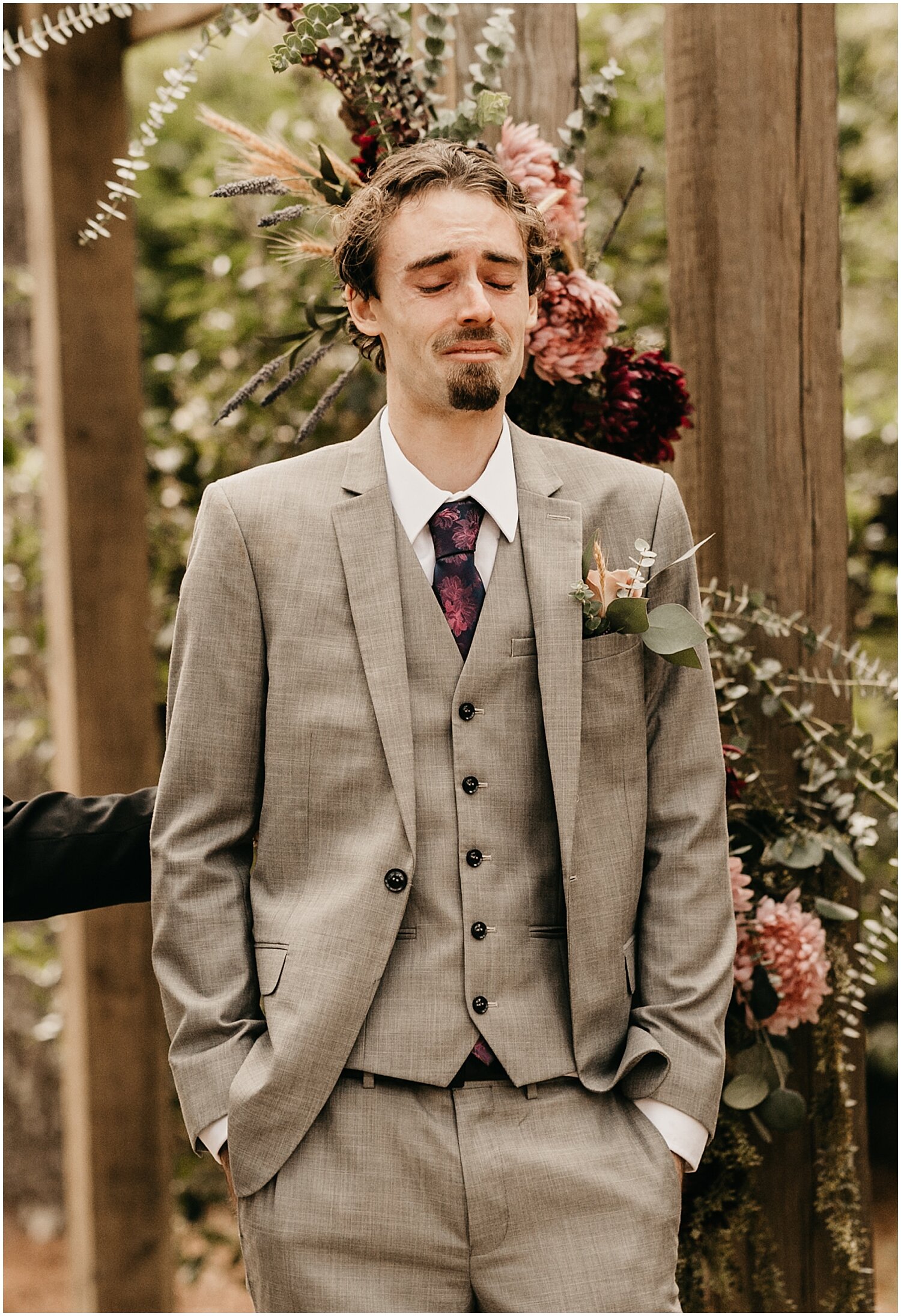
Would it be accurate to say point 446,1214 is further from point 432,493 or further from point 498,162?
point 498,162

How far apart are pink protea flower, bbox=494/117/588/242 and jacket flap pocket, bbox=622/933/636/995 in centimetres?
114

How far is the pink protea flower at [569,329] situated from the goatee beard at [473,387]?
0.48m

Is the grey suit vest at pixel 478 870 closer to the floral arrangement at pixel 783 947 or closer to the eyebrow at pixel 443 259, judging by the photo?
the eyebrow at pixel 443 259

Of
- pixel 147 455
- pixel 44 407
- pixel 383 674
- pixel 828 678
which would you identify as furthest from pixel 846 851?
pixel 147 455

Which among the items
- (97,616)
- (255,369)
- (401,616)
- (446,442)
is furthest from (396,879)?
(255,369)

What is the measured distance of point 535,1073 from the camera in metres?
1.61

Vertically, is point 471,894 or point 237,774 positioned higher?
A: point 237,774

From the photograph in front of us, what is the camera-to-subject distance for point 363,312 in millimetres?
1761

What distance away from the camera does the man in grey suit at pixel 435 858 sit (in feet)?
5.18

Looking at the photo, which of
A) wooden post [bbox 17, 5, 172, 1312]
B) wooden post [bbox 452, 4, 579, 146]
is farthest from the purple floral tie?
wooden post [bbox 17, 5, 172, 1312]

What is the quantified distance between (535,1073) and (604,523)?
29.5 inches

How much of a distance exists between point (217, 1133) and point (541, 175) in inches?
60.5

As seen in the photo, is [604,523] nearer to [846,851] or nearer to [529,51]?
[846,851]

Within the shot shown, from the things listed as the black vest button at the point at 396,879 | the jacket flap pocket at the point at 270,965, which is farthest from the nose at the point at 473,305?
the jacket flap pocket at the point at 270,965
